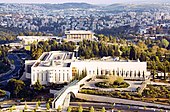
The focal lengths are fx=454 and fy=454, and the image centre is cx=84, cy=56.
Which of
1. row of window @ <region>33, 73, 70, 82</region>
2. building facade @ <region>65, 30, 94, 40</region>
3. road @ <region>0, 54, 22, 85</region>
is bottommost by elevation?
road @ <region>0, 54, 22, 85</region>

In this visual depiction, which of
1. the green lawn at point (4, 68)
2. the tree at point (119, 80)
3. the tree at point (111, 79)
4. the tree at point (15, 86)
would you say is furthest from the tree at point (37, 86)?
the green lawn at point (4, 68)

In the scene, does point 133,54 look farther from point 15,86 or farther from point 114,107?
point 114,107

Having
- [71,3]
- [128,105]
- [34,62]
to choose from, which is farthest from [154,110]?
[71,3]

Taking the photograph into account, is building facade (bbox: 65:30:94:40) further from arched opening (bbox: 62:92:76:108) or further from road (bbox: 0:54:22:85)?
arched opening (bbox: 62:92:76:108)

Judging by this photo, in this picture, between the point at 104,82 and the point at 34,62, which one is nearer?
the point at 104,82

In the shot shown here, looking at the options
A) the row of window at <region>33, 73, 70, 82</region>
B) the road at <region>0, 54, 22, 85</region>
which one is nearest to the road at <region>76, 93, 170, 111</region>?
the row of window at <region>33, 73, 70, 82</region>

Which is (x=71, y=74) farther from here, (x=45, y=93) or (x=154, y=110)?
(x=154, y=110)

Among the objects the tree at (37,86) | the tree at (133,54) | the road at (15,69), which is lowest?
the road at (15,69)

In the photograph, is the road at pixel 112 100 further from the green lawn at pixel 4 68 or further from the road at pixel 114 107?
the green lawn at pixel 4 68
